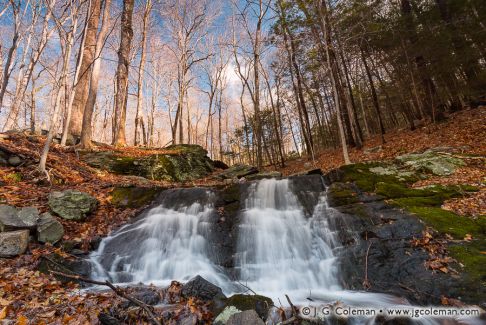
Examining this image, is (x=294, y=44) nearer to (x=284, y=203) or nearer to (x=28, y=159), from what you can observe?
(x=284, y=203)

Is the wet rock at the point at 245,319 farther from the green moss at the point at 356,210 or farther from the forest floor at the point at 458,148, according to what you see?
the forest floor at the point at 458,148

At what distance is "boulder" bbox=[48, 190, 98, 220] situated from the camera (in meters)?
6.12

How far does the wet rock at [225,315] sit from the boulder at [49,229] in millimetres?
3954

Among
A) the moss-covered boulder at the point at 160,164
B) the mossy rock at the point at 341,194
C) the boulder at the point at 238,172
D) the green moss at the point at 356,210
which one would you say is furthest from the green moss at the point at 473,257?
the moss-covered boulder at the point at 160,164

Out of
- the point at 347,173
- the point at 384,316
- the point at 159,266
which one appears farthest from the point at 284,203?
the point at 384,316

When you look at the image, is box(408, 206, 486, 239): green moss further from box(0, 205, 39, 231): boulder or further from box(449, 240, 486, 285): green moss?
box(0, 205, 39, 231): boulder

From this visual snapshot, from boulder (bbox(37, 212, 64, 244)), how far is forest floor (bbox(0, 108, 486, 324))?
163 millimetres

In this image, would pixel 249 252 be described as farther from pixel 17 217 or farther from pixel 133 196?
pixel 17 217

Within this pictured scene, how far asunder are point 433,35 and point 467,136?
5266mm

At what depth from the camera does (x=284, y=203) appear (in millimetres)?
7559

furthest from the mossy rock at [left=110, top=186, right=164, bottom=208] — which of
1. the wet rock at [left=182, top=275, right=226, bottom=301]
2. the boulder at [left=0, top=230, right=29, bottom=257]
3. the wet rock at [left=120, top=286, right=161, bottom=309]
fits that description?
the wet rock at [left=182, top=275, right=226, bottom=301]

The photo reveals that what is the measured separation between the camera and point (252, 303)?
3637mm

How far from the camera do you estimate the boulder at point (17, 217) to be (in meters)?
4.99

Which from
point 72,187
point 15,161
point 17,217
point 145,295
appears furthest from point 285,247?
point 15,161
